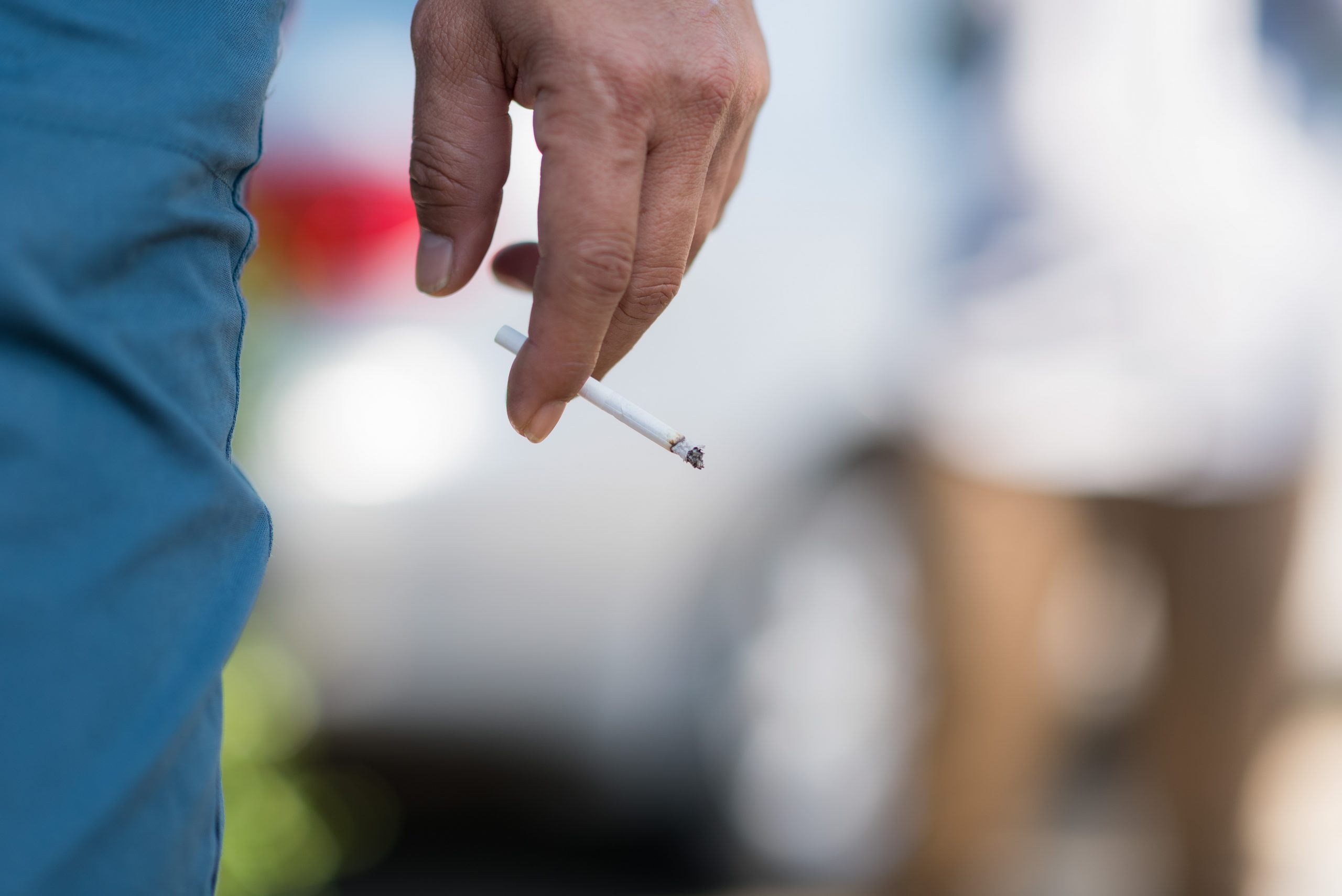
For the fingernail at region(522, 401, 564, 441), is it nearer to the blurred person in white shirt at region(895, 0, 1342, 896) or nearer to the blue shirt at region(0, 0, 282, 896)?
the blue shirt at region(0, 0, 282, 896)

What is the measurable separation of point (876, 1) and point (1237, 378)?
1074mm

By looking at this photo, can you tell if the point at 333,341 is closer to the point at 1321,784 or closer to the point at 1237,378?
the point at 1237,378

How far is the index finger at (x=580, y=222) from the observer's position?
0.92m

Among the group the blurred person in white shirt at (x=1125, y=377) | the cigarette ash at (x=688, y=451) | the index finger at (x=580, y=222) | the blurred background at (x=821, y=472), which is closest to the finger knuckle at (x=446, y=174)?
the index finger at (x=580, y=222)

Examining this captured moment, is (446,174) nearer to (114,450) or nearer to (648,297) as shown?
(648,297)

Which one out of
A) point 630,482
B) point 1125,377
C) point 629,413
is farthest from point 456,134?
point 1125,377

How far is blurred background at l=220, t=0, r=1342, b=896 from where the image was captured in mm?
2367

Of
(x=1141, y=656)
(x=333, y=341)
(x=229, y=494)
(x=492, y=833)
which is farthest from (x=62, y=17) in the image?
(x=1141, y=656)

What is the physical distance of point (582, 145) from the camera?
3.02 feet

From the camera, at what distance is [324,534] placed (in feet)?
8.06

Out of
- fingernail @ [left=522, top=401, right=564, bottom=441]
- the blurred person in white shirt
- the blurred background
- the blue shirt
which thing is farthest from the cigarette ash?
the blurred person in white shirt

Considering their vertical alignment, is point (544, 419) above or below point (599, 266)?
below

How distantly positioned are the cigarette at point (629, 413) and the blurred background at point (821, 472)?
1.27 metres

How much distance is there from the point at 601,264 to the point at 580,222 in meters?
0.03
